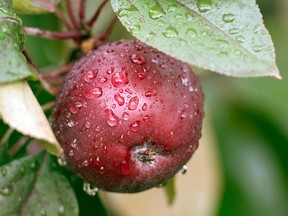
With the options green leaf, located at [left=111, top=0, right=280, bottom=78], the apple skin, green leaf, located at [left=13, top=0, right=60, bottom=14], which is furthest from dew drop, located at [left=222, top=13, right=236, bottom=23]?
green leaf, located at [left=13, top=0, right=60, bottom=14]

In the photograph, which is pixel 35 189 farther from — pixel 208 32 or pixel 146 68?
pixel 208 32

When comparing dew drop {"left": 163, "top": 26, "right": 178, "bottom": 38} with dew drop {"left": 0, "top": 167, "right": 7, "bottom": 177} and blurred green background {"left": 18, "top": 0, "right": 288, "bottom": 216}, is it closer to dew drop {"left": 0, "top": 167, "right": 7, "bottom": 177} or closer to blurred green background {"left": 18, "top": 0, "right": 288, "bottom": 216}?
dew drop {"left": 0, "top": 167, "right": 7, "bottom": 177}

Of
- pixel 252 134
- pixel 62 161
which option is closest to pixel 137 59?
pixel 62 161

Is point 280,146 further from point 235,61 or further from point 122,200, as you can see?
point 235,61

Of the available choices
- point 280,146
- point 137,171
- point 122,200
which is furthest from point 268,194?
point 137,171

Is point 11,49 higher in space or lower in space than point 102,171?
higher

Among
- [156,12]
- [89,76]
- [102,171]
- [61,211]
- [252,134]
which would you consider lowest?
[252,134]

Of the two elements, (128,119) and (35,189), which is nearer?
(128,119)

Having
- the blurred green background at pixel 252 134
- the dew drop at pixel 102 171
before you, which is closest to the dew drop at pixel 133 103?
the dew drop at pixel 102 171
